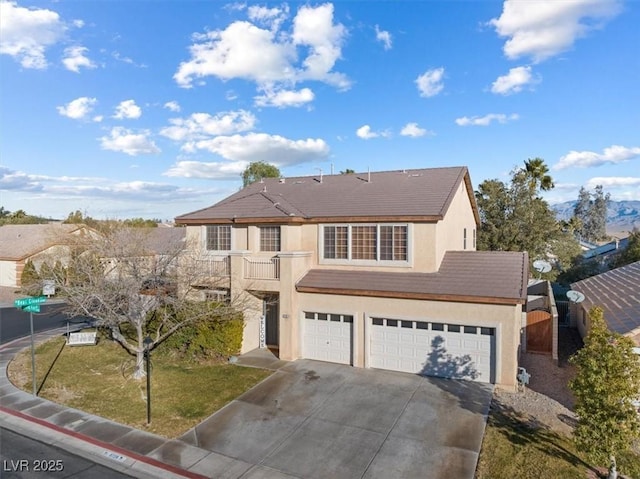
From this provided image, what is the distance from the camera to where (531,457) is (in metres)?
9.55

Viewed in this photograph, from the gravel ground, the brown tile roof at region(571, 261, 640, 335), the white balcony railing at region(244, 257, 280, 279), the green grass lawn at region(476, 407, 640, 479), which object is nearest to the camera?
the green grass lawn at region(476, 407, 640, 479)

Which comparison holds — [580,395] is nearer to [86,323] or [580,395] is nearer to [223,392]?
[223,392]

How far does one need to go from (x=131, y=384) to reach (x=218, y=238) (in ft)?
25.7

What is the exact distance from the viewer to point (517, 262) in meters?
16.1

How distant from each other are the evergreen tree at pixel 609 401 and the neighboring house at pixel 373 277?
4.90 m

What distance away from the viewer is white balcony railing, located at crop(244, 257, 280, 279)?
17280mm

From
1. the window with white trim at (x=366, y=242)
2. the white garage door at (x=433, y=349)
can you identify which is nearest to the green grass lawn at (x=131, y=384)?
the white garage door at (x=433, y=349)

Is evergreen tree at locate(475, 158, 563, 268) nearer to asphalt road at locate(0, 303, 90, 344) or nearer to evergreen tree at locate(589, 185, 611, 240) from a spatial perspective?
asphalt road at locate(0, 303, 90, 344)

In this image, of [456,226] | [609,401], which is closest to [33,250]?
[456,226]

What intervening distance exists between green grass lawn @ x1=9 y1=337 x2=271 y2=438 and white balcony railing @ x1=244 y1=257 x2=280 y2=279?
12.9 feet

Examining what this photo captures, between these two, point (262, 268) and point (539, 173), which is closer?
point (262, 268)

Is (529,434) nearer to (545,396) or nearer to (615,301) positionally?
(545,396)

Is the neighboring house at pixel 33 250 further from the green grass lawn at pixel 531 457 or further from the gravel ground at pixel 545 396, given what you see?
the green grass lawn at pixel 531 457

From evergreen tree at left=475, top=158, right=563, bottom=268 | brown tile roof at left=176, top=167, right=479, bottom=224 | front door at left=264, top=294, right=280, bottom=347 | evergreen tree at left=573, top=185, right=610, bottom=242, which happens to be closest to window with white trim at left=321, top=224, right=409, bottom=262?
brown tile roof at left=176, top=167, right=479, bottom=224
